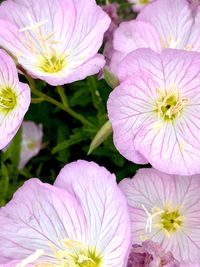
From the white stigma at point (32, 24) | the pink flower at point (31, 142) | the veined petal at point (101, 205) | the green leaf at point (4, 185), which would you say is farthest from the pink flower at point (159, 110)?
the pink flower at point (31, 142)

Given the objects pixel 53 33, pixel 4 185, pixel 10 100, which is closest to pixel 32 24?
pixel 53 33

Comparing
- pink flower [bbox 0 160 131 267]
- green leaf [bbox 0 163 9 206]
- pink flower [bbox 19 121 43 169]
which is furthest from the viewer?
pink flower [bbox 19 121 43 169]

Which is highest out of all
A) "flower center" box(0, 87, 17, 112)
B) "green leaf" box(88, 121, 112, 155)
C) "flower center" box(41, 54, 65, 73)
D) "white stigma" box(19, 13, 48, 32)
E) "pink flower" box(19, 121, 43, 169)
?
"white stigma" box(19, 13, 48, 32)

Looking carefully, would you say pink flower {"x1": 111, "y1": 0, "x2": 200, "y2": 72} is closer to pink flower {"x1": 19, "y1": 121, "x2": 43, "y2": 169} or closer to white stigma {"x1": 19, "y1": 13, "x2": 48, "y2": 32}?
white stigma {"x1": 19, "y1": 13, "x2": 48, "y2": 32}

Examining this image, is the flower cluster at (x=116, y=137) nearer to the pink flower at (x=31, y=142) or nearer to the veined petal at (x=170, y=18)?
the veined petal at (x=170, y=18)

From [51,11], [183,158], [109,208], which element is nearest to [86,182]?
[109,208]

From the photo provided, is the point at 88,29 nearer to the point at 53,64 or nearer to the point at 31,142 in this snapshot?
the point at 53,64

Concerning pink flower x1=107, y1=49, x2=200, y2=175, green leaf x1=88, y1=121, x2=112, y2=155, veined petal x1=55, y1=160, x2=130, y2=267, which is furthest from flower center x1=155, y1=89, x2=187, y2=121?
veined petal x1=55, y1=160, x2=130, y2=267
